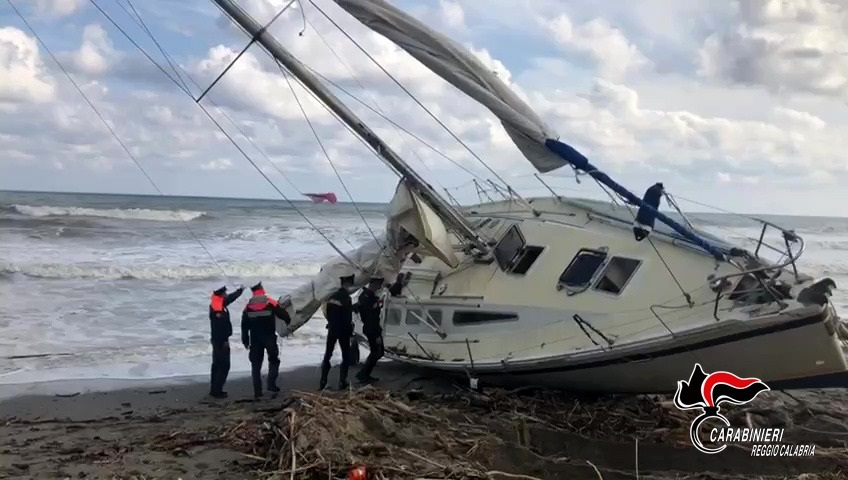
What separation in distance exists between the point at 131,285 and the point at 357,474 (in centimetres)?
1882

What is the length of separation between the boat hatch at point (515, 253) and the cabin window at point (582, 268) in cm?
72

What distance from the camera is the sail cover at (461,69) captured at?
34.8 feet

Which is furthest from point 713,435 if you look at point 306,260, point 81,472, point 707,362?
point 306,260

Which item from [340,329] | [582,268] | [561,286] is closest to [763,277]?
[582,268]

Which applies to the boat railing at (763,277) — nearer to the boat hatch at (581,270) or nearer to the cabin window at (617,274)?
the cabin window at (617,274)

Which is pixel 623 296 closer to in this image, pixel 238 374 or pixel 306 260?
pixel 238 374

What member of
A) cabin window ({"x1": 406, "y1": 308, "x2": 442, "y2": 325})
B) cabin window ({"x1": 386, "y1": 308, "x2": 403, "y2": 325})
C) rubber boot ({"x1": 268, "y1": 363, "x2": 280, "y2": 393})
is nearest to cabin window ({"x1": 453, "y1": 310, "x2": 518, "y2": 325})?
cabin window ({"x1": 406, "y1": 308, "x2": 442, "y2": 325})

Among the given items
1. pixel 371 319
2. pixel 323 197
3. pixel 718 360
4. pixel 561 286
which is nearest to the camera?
pixel 718 360

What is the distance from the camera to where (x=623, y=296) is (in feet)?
31.6

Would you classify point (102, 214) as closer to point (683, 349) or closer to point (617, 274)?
point (617, 274)

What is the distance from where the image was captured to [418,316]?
11.9 m

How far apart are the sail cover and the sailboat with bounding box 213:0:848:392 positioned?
2 centimetres

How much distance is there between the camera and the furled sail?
11039 mm

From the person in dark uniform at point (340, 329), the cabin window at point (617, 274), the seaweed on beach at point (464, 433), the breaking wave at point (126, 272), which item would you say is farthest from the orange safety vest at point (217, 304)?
the breaking wave at point (126, 272)
